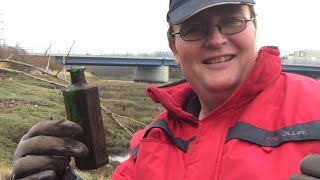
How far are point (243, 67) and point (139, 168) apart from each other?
2.71 feet

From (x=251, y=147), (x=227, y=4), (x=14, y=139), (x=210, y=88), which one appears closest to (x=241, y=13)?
(x=227, y=4)

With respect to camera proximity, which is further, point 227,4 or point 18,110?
point 18,110

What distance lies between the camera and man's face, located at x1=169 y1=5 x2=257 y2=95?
A: 2049 millimetres

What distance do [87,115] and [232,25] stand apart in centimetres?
104

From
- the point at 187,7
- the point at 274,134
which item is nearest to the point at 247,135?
the point at 274,134

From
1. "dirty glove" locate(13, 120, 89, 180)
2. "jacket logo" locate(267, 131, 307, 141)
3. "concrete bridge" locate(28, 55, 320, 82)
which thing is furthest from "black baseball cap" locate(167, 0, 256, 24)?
"concrete bridge" locate(28, 55, 320, 82)

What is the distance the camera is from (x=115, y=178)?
2479 millimetres

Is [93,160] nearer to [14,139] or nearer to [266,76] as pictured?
[266,76]

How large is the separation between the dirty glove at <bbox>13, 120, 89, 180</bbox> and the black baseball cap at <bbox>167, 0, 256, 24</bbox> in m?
0.86

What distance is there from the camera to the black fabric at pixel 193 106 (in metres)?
2.54

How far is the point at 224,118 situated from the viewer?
2016 millimetres

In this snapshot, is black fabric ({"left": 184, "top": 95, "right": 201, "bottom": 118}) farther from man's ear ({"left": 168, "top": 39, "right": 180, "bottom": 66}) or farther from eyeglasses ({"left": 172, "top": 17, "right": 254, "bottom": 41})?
eyeglasses ({"left": 172, "top": 17, "right": 254, "bottom": 41})

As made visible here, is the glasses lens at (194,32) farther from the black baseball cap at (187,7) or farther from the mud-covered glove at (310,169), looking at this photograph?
the mud-covered glove at (310,169)

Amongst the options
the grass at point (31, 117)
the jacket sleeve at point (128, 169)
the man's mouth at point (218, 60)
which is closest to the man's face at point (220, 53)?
the man's mouth at point (218, 60)
